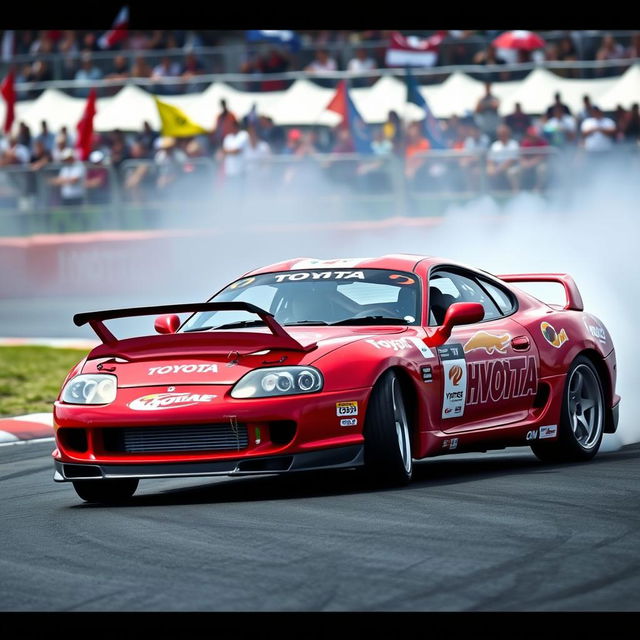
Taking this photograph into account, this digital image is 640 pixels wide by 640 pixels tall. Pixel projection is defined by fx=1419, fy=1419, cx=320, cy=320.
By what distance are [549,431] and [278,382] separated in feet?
6.94

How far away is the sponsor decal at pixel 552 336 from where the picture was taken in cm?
815

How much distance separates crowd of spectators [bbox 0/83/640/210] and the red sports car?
928cm

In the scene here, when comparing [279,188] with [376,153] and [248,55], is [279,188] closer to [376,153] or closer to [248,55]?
[376,153]

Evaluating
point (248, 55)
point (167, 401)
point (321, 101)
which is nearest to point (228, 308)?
point (167, 401)

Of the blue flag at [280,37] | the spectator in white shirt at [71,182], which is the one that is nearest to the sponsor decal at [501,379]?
the spectator in white shirt at [71,182]

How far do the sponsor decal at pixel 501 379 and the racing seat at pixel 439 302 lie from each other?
0.38 meters

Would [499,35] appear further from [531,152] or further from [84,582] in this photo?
[84,582]

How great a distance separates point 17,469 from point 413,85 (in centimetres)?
1272

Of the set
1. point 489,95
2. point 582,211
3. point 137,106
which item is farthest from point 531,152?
point 137,106

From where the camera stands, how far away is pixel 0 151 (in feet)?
76.9

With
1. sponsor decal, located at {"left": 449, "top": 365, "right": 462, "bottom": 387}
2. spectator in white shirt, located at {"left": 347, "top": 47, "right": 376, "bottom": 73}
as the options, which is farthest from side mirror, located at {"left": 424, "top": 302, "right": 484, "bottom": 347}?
spectator in white shirt, located at {"left": 347, "top": 47, "right": 376, "bottom": 73}

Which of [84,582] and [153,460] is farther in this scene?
[153,460]

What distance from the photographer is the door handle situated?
7875mm

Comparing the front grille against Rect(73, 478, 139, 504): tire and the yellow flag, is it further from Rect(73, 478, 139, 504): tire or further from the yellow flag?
the yellow flag
